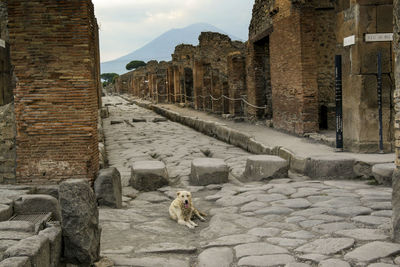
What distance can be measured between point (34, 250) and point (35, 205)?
170 centimetres

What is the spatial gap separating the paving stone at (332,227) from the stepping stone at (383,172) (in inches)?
78.6

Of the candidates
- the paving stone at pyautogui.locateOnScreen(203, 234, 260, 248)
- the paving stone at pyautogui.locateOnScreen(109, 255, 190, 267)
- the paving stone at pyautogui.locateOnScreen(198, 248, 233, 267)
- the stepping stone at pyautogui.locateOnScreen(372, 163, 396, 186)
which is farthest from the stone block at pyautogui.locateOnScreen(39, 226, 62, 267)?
the stepping stone at pyautogui.locateOnScreen(372, 163, 396, 186)

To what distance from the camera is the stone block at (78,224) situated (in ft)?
11.7

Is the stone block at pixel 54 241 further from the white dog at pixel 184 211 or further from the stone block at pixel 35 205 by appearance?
the white dog at pixel 184 211

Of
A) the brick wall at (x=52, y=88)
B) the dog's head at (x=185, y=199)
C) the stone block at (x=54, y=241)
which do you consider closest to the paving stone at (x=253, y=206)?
the dog's head at (x=185, y=199)

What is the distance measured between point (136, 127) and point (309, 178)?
952 cm

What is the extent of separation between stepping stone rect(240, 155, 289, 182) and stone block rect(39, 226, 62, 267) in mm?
4157

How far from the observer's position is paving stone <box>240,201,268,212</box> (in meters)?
5.51

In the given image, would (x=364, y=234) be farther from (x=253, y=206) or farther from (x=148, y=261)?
(x=148, y=261)

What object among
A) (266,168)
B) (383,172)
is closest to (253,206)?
(266,168)

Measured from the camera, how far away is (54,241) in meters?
3.34

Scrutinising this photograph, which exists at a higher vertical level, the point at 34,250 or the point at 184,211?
the point at 34,250

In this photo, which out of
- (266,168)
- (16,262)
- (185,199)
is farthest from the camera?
(266,168)

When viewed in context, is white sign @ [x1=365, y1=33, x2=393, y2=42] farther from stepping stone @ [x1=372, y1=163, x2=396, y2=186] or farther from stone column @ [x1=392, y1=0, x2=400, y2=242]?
stone column @ [x1=392, y1=0, x2=400, y2=242]
